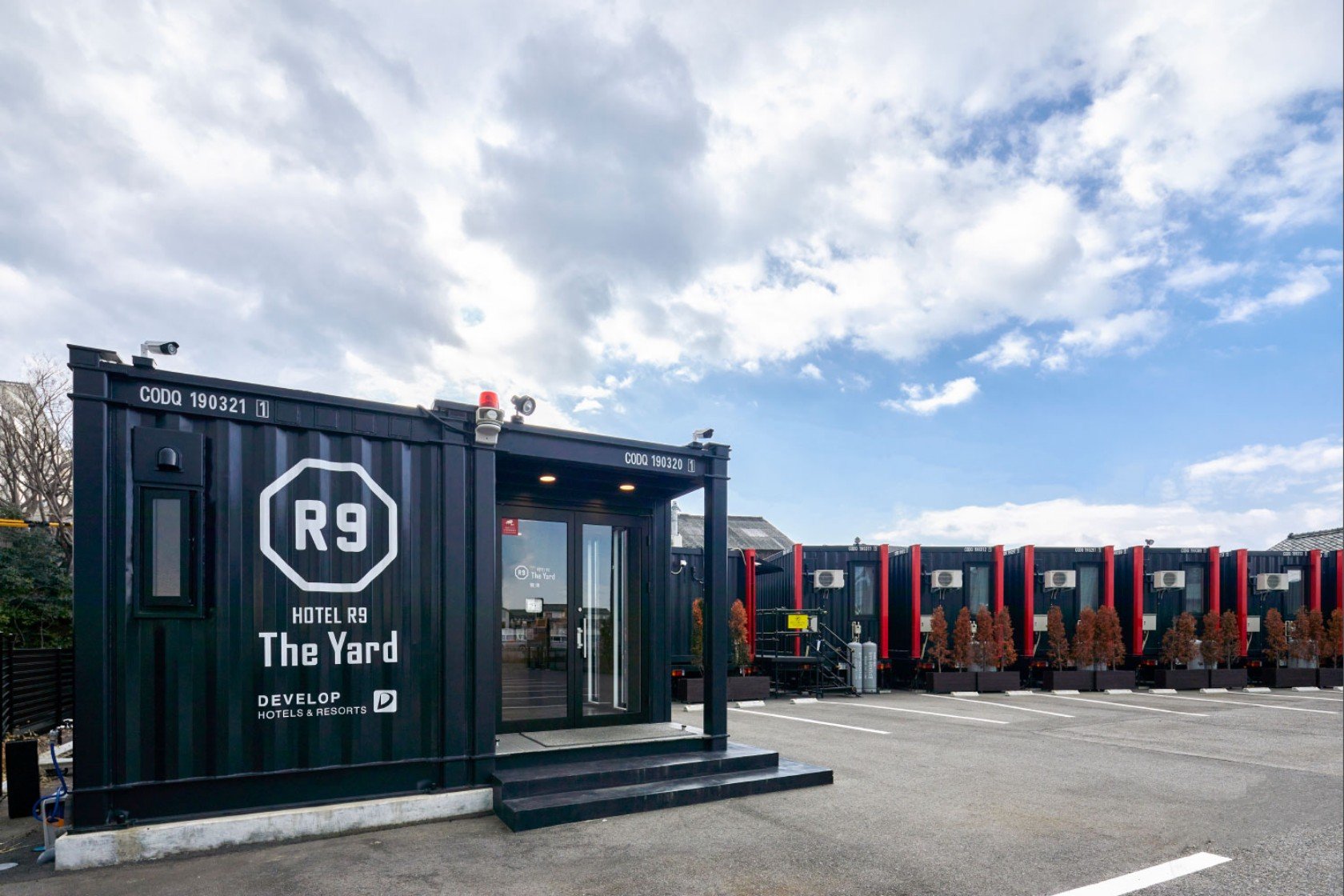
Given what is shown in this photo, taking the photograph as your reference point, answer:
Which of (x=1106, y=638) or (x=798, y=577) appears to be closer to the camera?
(x=798, y=577)

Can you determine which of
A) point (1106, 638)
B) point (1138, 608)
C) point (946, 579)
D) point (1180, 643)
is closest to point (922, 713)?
point (946, 579)

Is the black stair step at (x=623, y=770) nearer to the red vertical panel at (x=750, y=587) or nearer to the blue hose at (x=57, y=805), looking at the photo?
the blue hose at (x=57, y=805)

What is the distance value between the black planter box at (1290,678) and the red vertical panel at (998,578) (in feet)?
24.7

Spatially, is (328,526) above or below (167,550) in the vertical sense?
above

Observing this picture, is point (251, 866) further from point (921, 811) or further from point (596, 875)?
point (921, 811)

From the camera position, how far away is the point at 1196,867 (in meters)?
4.96

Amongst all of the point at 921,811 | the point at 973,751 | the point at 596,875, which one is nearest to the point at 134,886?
the point at 596,875

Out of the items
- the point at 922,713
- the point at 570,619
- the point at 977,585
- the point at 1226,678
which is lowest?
the point at 1226,678

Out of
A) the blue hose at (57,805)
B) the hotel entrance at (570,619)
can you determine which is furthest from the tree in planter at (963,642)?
the blue hose at (57,805)

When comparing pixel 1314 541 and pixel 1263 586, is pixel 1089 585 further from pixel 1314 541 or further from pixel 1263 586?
pixel 1314 541

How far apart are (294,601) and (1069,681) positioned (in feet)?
59.0

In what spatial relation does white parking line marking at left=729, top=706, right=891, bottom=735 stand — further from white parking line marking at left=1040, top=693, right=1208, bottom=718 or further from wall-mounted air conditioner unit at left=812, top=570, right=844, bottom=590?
white parking line marking at left=1040, top=693, right=1208, bottom=718

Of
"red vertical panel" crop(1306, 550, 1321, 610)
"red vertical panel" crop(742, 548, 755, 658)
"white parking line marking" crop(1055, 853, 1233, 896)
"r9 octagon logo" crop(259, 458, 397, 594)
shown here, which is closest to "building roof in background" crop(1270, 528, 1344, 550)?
"red vertical panel" crop(1306, 550, 1321, 610)

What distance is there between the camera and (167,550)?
16.7ft
